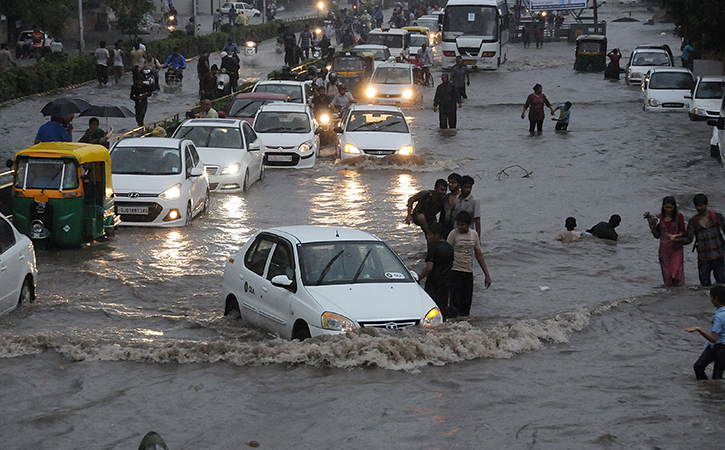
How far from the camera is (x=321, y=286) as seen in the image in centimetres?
1016

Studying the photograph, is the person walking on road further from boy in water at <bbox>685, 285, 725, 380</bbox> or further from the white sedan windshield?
boy in water at <bbox>685, 285, 725, 380</bbox>

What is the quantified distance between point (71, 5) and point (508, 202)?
3986cm

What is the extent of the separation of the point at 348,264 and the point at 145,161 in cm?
802

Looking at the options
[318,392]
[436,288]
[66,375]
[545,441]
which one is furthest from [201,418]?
[436,288]

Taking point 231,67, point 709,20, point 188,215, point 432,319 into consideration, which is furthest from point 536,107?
point 432,319

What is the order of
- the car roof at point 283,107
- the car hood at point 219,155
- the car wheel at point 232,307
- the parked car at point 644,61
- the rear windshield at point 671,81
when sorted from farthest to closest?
the parked car at point 644,61
the rear windshield at point 671,81
the car roof at point 283,107
the car hood at point 219,155
the car wheel at point 232,307

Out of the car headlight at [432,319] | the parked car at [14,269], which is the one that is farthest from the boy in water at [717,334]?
the parked car at [14,269]

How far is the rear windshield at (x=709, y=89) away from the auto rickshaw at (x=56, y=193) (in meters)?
21.6

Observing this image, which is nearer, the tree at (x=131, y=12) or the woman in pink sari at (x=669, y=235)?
the woman in pink sari at (x=669, y=235)

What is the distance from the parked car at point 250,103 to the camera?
27156 mm

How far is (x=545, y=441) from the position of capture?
7.78m

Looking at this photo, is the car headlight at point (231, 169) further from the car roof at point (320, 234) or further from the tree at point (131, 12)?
the tree at point (131, 12)

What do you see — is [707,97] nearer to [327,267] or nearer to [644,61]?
[644,61]

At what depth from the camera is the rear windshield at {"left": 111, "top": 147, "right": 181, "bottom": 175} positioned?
17.5 metres
